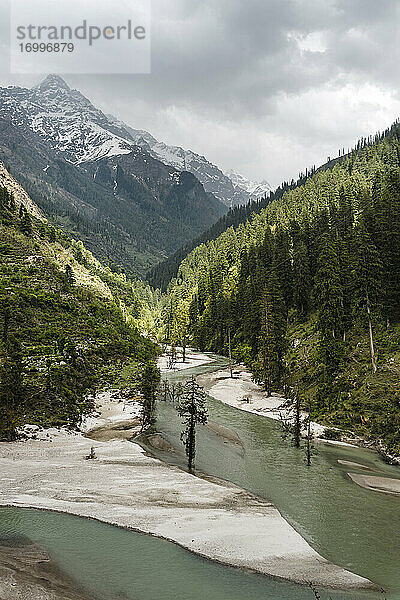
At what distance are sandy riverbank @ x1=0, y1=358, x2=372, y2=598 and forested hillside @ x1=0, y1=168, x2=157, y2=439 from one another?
829cm

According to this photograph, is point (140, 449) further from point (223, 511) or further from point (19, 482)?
point (223, 511)

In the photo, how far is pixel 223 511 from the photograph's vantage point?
2380 cm

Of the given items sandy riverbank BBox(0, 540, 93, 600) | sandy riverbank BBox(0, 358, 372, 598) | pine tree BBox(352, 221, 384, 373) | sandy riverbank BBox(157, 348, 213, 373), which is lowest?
sandy riverbank BBox(157, 348, 213, 373)

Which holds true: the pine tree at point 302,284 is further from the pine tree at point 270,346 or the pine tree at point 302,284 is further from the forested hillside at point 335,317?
the pine tree at point 270,346

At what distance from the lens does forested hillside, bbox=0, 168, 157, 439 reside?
42594 mm

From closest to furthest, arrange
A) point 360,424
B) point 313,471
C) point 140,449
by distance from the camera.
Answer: point 313,471 → point 140,449 → point 360,424

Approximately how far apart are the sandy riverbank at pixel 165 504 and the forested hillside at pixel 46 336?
829cm

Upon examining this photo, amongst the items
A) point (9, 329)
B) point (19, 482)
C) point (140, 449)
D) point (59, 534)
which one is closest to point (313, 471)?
point (140, 449)

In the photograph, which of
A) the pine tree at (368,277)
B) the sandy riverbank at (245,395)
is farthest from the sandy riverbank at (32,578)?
the pine tree at (368,277)

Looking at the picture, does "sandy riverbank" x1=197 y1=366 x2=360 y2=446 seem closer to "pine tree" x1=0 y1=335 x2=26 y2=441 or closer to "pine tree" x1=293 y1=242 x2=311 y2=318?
"pine tree" x1=293 y1=242 x2=311 y2=318

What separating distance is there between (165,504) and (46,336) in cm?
4405

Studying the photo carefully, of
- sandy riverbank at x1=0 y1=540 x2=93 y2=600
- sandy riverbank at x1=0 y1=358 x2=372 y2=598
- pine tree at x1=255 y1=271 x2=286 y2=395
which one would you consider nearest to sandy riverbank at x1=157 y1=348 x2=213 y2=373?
pine tree at x1=255 y1=271 x2=286 y2=395

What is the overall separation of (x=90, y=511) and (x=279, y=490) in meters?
13.1

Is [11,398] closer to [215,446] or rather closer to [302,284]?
[215,446]
